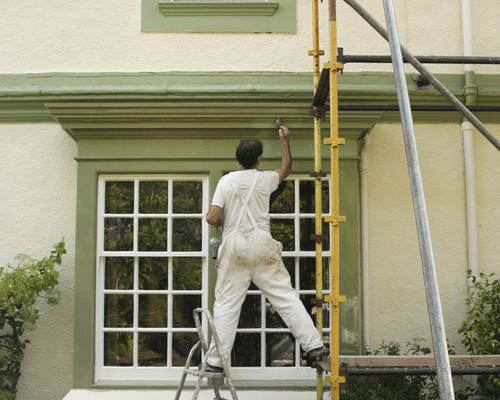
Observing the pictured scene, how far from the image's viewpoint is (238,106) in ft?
17.2

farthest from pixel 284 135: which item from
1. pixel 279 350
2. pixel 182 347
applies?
pixel 182 347

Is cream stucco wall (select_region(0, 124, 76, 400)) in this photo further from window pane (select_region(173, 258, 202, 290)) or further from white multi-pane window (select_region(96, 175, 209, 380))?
window pane (select_region(173, 258, 202, 290))

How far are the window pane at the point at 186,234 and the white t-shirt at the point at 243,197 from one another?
3.14 ft

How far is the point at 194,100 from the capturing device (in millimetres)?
5398

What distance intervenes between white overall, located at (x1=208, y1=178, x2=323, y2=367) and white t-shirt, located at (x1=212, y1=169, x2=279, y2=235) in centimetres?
5

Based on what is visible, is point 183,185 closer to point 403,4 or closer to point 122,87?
point 122,87

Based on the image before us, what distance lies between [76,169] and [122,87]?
0.92m

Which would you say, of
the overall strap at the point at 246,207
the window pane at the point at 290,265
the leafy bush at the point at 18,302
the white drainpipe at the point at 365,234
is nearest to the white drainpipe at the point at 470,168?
the white drainpipe at the point at 365,234

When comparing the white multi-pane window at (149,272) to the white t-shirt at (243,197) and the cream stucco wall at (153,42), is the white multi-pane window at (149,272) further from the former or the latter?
the cream stucco wall at (153,42)

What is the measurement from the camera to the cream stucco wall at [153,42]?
5.66 m

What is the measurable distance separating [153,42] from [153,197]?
1.55 m

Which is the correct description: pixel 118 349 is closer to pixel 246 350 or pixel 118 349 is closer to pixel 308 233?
pixel 246 350

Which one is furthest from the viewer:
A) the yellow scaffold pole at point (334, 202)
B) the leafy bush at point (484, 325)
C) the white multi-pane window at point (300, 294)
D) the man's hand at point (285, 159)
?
the white multi-pane window at point (300, 294)

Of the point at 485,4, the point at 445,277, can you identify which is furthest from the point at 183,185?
the point at 485,4
